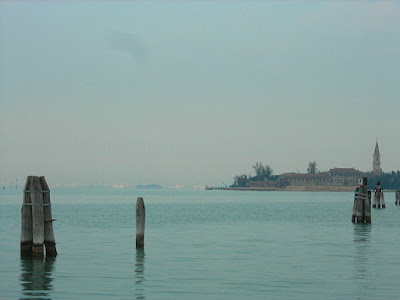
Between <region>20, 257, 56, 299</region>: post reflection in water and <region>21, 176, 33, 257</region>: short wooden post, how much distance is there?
1.03ft

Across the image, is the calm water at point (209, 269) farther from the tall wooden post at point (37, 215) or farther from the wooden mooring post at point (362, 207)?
the wooden mooring post at point (362, 207)

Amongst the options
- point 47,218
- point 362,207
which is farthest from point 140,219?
point 362,207

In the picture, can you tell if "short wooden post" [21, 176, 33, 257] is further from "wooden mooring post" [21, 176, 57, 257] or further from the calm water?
the calm water

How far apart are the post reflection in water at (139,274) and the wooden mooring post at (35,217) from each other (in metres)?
3.05

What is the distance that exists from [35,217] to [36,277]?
2027mm

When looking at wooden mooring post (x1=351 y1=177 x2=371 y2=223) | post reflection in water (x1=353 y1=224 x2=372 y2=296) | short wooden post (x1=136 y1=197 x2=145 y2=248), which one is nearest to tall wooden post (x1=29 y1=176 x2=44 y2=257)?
short wooden post (x1=136 y1=197 x2=145 y2=248)

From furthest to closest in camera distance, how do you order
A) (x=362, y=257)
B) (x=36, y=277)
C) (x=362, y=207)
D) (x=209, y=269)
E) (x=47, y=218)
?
(x=362, y=207)
(x=362, y=257)
(x=209, y=269)
(x=47, y=218)
(x=36, y=277)

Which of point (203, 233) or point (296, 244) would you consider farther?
point (203, 233)

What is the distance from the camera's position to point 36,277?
21125 millimetres

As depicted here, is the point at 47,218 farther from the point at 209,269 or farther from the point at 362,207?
the point at 362,207

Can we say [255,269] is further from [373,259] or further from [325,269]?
[373,259]

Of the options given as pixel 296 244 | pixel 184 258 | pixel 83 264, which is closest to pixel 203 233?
pixel 296 244

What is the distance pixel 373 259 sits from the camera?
86.7ft

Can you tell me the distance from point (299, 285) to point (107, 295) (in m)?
5.18
